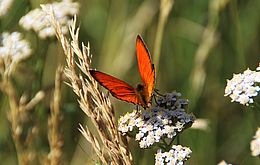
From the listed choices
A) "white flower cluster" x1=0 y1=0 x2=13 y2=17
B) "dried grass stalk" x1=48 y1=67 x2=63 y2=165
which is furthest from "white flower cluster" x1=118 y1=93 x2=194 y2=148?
"white flower cluster" x1=0 y1=0 x2=13 y2=17

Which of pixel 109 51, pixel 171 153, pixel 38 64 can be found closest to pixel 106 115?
pixel 171 153

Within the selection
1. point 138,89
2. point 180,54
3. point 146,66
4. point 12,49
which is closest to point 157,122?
point 138,89

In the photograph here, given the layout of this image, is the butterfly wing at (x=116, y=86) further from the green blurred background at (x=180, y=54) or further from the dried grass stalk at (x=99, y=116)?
the green blurred background at (x=180, y=54)

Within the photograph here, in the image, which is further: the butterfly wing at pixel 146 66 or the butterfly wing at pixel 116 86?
the butterfly wing at pixel 146 66

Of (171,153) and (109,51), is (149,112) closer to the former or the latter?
(171,153)

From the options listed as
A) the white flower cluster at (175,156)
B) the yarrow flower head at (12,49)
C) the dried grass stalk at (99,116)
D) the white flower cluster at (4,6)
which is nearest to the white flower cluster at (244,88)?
the white flower cluster at (175,156)
